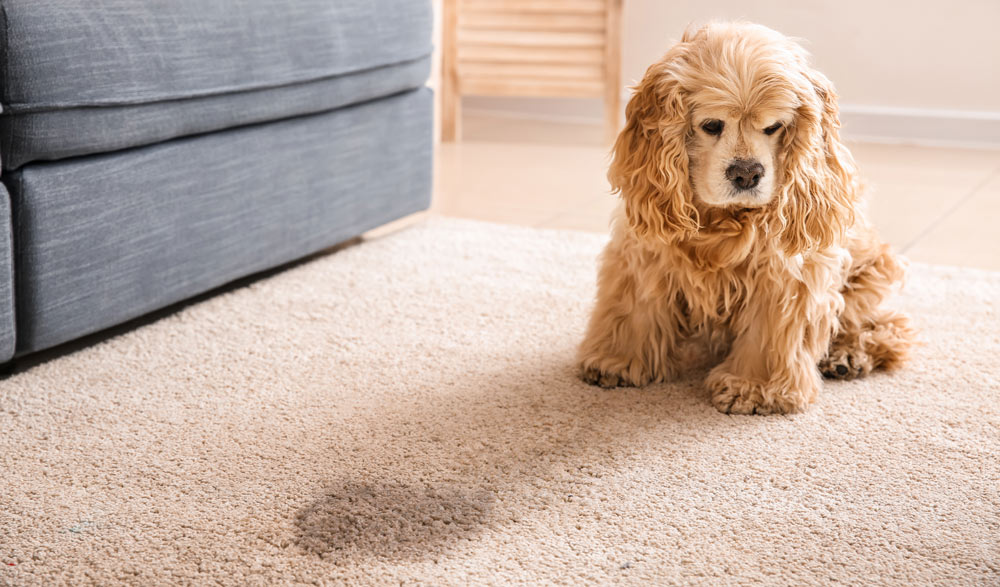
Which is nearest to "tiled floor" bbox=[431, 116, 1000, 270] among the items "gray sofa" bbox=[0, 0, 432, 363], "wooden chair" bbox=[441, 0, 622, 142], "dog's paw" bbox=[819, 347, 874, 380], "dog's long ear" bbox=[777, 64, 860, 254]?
"wooden chair" bbox=[441, 0, 622, 142]

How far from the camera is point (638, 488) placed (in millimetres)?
1402

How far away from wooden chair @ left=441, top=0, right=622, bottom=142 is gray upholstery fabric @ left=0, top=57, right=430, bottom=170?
200cm

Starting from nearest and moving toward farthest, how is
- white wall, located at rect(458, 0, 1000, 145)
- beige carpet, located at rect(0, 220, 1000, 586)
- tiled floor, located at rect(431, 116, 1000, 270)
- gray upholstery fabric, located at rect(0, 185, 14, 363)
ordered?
beige carpet, located at rect(0, 220, 1000, 586) < gray upholstery fabric, located at rect(0, 185, 14, 363) < tiled floor, located at rect(431, 116, 1000, 270) < white wall, located at rect(458, 0, 1000, 145)

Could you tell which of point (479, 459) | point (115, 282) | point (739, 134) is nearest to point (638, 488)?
point (479, 459)

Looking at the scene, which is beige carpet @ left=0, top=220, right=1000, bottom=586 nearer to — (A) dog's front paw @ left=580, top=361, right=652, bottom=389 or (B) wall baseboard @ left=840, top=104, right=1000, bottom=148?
(A) dog's front paw @ left=580, top=361, right=652, bottom=389

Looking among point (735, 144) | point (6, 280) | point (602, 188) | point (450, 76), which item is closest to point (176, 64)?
point (6, 280)

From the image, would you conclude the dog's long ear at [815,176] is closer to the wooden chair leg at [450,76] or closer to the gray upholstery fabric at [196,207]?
the gray upholstery fabric at [196,207]

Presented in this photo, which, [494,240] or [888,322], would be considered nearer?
[888,322]

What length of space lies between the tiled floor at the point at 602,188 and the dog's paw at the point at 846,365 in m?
0.96

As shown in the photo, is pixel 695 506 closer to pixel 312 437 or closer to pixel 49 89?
pixel 312 437

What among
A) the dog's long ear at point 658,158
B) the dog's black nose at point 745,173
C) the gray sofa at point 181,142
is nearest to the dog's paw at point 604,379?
the dog's long ear at point 658,158

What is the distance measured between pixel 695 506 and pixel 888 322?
72cm

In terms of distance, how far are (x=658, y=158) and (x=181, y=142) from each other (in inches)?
38.4

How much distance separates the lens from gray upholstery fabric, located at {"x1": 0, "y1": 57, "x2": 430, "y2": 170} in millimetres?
1651
